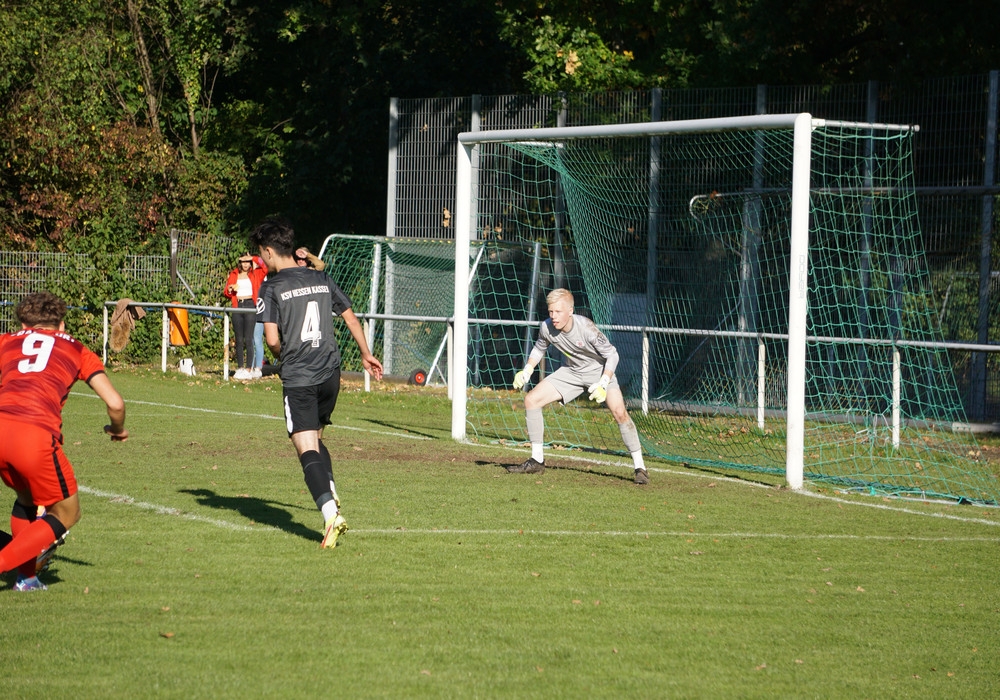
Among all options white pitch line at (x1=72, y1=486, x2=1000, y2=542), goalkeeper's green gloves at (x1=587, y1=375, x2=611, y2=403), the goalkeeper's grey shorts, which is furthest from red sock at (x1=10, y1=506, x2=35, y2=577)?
the goalkeeper's grey shorts

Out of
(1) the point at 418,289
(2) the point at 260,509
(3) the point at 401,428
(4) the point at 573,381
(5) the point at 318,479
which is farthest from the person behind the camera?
(1) the point at 418,289

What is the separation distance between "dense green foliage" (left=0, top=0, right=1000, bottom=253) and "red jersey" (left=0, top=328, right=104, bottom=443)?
14646mm

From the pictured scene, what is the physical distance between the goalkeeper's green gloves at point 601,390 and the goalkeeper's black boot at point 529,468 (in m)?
0.86

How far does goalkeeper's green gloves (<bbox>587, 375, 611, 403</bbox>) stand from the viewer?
985 centimetres

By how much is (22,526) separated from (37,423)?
0.53 metres

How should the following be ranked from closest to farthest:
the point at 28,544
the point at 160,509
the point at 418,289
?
1. the point at 28,544
2. the point at 160,509
3. the point at 418,289

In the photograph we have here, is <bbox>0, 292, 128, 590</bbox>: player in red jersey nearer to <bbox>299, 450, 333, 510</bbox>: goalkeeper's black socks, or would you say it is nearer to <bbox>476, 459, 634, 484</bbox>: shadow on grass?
<bbox>299, 450, 333, 510</bbox>: goalkeeper's black socks

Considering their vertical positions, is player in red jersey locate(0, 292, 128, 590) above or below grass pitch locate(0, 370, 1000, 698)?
above

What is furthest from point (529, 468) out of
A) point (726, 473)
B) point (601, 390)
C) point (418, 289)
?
point (418, 289)

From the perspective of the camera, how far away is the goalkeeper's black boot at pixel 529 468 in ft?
34.6

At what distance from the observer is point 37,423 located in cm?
587

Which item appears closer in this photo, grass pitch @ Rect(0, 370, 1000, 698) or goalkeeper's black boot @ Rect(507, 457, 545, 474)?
grass pitch @ Rect(0, 370, 1000, 698)

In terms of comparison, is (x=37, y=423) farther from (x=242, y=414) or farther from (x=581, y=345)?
(x=242, y=414)

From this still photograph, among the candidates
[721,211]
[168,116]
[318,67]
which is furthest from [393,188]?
[168,116]
